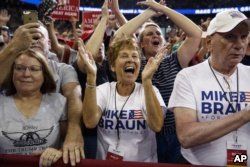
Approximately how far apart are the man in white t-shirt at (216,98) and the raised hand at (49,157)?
687mm

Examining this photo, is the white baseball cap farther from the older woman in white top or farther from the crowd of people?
the older woman in white top

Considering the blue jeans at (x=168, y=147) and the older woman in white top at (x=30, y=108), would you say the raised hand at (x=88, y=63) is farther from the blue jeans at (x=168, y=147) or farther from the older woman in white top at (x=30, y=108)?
the blue jeans at (x=168, y=147)

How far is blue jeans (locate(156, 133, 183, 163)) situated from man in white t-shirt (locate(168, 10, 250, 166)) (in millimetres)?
448

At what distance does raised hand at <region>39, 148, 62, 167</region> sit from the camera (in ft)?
7.42

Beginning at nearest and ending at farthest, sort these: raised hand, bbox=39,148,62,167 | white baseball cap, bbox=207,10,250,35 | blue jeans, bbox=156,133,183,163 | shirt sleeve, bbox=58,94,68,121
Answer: raised hand, bbox=39,148,62,167 → white baseball cap, bbox=207,10,250,35 → shirt sleeve, bbox=58,94,68,121 → blue jeans, bbox=156,133,183,163

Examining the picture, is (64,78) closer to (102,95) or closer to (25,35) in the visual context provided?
(102,95)

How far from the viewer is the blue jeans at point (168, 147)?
304 cm

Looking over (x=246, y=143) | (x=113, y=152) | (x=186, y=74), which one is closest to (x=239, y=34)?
(x=186, y=74)

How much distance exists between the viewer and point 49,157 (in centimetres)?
228

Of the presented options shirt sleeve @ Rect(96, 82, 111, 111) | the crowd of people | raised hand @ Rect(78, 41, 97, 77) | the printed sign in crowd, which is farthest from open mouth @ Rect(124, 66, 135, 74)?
the printed sign in crowd

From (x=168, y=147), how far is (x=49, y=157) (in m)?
1.06

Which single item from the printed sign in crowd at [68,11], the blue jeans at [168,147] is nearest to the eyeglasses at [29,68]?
the blue jeans at [168,147]

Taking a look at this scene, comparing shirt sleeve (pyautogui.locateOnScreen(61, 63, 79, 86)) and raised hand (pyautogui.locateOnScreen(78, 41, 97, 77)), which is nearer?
raised hand (pyautogui.locateOnScreen(78, 41, 97, 77))

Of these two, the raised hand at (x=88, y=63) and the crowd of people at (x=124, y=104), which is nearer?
the crowd of people at (x=124, y=104)
